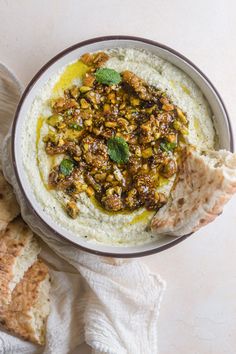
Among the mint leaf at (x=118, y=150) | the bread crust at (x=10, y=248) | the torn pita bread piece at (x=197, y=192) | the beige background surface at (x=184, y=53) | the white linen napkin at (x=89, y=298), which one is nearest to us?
the torn pita bread piece at (x=197, y=192)

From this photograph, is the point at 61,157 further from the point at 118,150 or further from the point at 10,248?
the point at 10,248

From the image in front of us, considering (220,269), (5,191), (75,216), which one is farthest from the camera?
(220,269)

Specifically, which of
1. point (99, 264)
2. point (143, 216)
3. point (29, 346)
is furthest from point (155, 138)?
point (29, 346)

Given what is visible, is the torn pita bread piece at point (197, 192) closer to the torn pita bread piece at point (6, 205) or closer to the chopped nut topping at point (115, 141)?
the chopped nut topping at point (115, 141)

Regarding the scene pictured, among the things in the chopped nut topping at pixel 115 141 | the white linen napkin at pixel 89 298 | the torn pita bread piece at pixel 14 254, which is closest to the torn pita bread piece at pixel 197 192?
the chopped nut topping at pixel 115 141

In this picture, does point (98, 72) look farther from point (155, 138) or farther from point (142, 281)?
point (142, 281)

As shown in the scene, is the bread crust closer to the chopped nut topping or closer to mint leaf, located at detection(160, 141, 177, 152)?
the chopped nut topping
